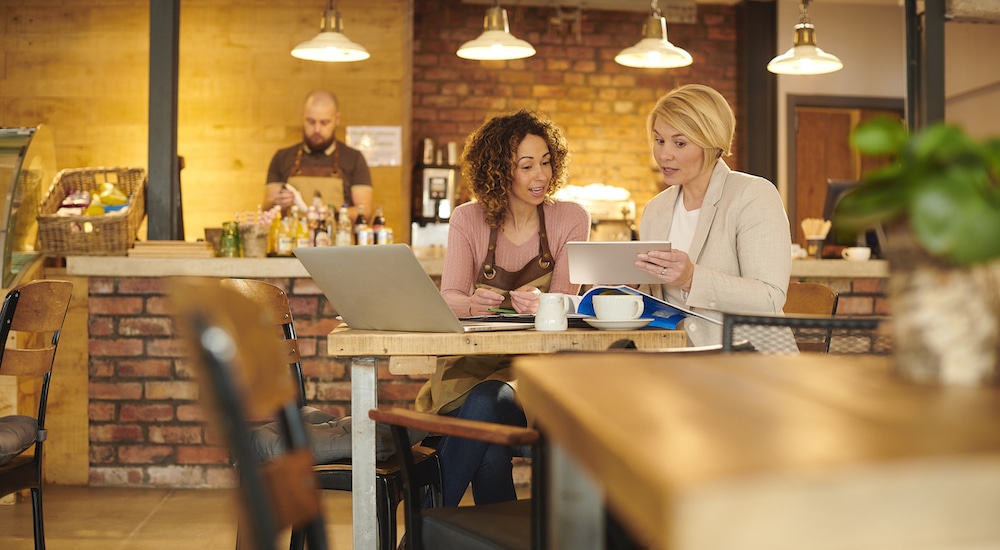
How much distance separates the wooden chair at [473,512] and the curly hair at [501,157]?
1.27 metres

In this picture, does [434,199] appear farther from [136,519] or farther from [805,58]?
[136,519]

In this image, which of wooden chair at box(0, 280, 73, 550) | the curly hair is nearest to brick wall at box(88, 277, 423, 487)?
the curly hair

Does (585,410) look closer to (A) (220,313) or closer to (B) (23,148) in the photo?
(A) (220,313)

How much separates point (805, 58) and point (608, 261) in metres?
3.16

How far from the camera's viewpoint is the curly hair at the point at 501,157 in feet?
9.13

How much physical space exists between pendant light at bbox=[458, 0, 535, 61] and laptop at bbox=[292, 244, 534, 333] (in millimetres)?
2756

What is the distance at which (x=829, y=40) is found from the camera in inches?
278

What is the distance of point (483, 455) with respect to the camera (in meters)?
2.08

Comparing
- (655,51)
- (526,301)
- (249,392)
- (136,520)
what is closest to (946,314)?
(249,392)

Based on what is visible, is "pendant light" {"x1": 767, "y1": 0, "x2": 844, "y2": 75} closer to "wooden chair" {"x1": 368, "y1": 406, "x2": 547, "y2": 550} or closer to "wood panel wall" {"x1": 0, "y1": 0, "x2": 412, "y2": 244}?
"wood panel wall" {"x1": 0, "y1": 0, "x2": 412, "y2": 244}

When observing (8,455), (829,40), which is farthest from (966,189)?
(829,40)

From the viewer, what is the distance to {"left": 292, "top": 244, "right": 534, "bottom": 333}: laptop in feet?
5.87

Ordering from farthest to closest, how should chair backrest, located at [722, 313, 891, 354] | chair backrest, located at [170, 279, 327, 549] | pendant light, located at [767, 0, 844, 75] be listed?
pendant light, located at [767, 0, 844, 75] → chair backrest, located at [722, 313, 891, 354] → chair backrest, located at [170, 279, 327, 549]

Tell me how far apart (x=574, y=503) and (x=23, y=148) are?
10.9 ft
